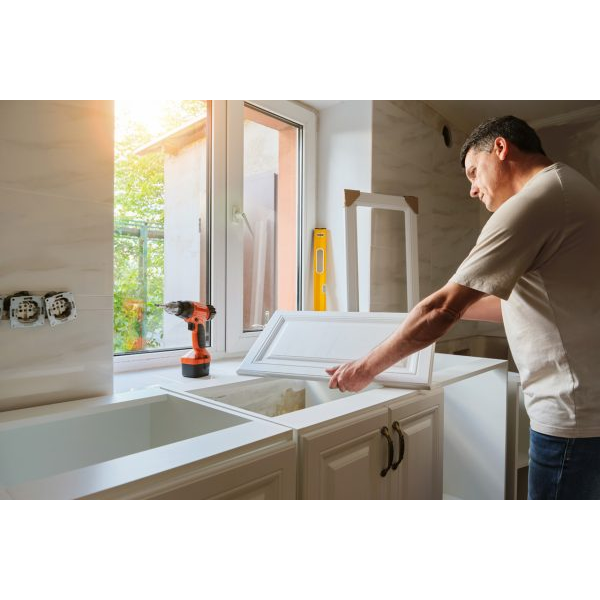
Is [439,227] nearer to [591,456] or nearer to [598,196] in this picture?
[598,196]

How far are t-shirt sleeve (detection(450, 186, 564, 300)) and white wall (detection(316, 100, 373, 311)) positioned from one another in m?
1.20

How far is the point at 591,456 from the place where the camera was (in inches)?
43.9

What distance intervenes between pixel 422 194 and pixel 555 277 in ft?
5.15

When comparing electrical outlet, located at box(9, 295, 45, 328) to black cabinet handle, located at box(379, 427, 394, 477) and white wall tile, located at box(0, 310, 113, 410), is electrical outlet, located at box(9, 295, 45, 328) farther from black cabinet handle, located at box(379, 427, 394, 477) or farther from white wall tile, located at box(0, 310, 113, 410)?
black cabinet handle, located at box(379, 427, 394, 477)

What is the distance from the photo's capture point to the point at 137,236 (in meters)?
1.73

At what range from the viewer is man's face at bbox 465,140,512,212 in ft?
4.27

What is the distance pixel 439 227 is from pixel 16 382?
234cm

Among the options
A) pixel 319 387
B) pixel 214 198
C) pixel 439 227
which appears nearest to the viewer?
pixel 319 387

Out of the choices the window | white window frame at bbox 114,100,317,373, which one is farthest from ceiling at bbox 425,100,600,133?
white window frame at bbox 114,100,317,373

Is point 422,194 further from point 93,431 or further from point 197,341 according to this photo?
point 93,431

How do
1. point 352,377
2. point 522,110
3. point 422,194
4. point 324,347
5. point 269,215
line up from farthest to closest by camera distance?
point 522,110
point 422,194
point 269,215
point 324,347
point 352,377

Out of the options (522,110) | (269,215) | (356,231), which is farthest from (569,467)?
(522,110)

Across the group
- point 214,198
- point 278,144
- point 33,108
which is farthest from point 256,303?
point 33,108

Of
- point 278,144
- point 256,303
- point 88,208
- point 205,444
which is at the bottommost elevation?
point 205,444
